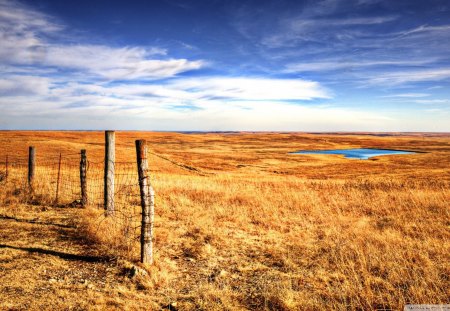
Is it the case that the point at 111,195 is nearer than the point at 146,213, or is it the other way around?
the point at 146,213

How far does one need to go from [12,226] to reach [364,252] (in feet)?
28.9

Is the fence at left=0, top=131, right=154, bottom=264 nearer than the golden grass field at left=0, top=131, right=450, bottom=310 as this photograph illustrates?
No

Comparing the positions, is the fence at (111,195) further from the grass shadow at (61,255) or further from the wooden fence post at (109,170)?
the grass shadow at (61,255)

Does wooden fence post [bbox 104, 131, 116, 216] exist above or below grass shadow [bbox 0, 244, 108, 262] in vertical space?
above

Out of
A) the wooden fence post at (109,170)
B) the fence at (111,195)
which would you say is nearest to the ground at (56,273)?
the fence at (111,195)

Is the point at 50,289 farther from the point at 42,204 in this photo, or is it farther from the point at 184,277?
the point at 42,204

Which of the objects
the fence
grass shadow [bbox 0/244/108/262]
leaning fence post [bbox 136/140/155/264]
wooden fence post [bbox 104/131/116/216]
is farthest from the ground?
wooden fence post [bbox 104/131/116/216]

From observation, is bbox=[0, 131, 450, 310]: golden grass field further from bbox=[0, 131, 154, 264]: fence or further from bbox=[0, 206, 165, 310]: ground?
bbox=[0, 131, 154, 264]: fence

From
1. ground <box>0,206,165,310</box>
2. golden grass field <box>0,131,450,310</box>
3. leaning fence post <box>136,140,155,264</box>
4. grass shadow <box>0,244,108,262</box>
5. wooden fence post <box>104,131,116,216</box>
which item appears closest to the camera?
ground <box>0,206,165,310</box>

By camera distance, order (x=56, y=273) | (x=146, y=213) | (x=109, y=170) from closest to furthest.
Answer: (x=56, y=273) → (x=146, y=213) → (x=109, y=170)

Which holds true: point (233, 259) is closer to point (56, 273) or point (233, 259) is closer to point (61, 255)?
point (56, 273)

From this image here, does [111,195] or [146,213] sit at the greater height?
[146,213]

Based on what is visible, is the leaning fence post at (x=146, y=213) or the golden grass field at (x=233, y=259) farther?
the leaning fence post at (x=146, y=213)

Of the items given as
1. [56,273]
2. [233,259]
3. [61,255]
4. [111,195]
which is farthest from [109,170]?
[233,259]
